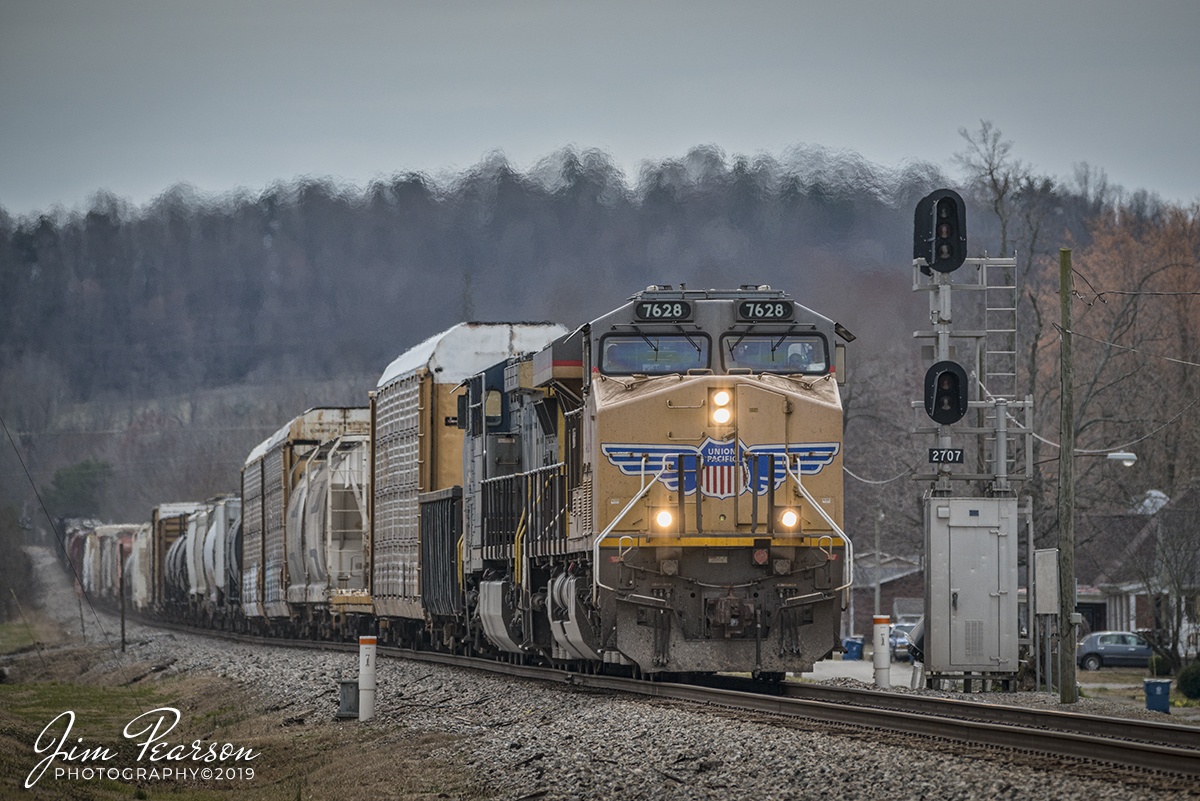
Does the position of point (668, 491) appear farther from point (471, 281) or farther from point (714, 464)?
point (471, 281)

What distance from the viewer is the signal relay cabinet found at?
19562 mm

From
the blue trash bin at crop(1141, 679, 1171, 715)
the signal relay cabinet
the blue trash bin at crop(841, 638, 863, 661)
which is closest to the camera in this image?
the signal relay cabinet

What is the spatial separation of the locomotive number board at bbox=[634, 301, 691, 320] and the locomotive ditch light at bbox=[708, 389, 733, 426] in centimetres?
100

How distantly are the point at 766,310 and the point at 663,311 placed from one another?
111 centimetres

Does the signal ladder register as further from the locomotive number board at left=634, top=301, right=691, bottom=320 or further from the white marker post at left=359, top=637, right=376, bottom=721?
the white marker post at left=359, top=637, right=376, bottom=721

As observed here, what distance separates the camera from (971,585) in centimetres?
1973

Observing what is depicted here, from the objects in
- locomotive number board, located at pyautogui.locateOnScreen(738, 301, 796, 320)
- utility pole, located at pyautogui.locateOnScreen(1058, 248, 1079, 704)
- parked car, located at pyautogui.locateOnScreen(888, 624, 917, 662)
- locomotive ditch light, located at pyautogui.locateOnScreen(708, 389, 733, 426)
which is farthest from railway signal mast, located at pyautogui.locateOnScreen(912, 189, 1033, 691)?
parked car, located at pyautogui.locateOnScreen(888, 624, 917, 662)

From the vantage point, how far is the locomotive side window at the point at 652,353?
15.1 metres

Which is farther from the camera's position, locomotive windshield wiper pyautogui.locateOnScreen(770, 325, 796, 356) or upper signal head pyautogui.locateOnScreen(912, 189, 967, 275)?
upper signal head pyautogui.locateOnScreen(912, 189, 967, 275)

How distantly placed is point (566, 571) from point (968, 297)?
3806 cm

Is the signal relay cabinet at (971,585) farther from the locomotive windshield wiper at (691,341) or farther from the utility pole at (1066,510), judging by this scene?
the locomotive windshield wiper at (691,341)

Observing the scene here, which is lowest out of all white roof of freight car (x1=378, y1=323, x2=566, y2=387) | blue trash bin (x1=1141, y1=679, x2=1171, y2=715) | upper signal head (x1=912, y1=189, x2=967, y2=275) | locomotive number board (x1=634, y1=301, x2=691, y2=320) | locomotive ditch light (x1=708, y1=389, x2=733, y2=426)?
blue trash bin (x1=1141, y1=679, x2=1171, y2=715)

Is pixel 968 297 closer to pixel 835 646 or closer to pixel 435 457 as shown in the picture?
pixel 435 457

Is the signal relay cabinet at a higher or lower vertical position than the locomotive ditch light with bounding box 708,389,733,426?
lower
